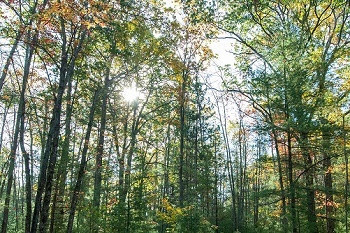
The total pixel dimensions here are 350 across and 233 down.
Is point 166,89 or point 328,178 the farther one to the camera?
point 166,89

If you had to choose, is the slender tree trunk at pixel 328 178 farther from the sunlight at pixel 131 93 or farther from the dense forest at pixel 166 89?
the sunlight at pixel 131 93

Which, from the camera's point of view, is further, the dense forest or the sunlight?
the sunlight

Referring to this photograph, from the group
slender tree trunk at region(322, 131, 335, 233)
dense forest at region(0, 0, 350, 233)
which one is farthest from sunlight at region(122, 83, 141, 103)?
slender tree trunk at region(322, 131, 335, 233)

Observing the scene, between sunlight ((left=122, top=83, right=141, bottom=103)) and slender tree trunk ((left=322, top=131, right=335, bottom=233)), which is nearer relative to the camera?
slender tree trunk ((left=322, top=131, right=335, bottom=233))

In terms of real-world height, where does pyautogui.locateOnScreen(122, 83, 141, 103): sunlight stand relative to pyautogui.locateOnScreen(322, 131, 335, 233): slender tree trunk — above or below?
above

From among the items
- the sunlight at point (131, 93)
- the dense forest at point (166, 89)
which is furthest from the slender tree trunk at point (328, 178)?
the sunlight at point (131, 93)

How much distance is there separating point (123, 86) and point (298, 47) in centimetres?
906

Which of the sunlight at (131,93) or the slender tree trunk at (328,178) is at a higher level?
the sunlight at (131,93)

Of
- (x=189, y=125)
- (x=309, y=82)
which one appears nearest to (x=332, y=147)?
(x=309, y=82)

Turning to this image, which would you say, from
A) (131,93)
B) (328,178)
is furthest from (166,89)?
(328,178)

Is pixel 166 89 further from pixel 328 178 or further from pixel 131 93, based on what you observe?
pixel 328 178

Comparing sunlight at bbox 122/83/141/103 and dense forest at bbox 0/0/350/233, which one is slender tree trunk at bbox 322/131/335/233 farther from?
sunlight at bbox 122/83/141/103

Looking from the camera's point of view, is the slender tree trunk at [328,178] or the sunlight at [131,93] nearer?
the slender tree trunk at [328,178]

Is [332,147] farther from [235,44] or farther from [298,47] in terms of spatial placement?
[235,44]
